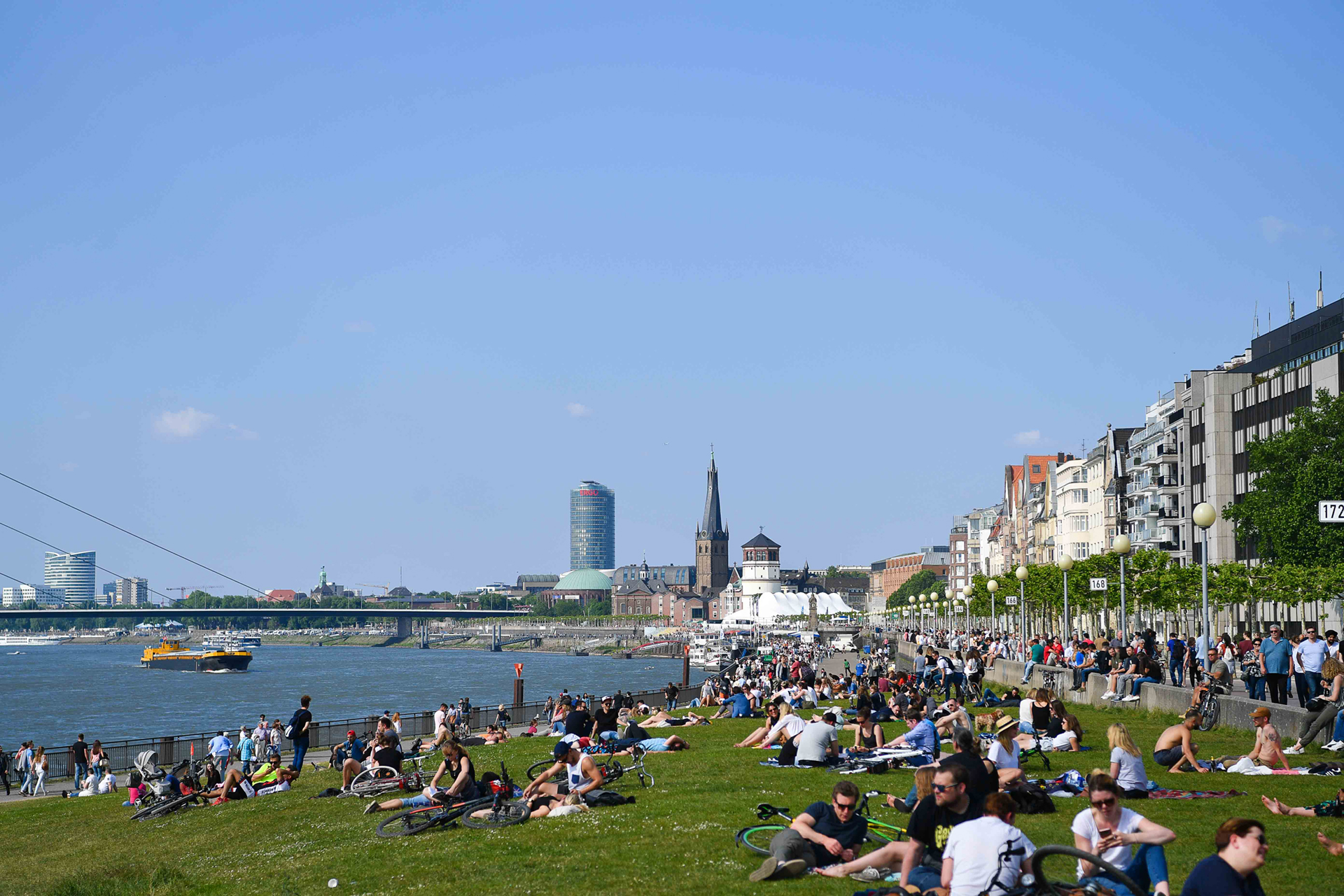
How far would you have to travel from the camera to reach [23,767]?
31.2 meters

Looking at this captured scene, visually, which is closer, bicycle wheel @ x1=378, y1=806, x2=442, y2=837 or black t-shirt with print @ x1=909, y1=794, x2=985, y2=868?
black t-shirt with print @ x1=909, y1=794, x2=985, y2=868

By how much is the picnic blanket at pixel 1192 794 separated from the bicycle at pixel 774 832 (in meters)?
3.25

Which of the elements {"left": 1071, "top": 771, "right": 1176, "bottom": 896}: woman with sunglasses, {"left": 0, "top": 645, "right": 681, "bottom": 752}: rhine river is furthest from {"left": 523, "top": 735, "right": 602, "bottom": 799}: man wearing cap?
{"left": 0, "top": 645, "right": 681, "bottom": 752}: rhine river

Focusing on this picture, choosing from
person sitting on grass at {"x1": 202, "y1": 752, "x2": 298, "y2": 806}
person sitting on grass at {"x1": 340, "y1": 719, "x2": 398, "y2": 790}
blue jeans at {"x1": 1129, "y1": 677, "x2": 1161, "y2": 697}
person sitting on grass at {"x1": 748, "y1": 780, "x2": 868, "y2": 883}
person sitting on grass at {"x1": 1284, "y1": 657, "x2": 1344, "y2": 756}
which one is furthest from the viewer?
blue jeans at {"x1": 1129, "y1": 677, "x2": 1161, "y2": 697}

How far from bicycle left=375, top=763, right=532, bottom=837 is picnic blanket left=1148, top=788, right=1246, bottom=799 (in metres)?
6.79

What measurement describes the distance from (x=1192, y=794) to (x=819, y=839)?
16.9 feet

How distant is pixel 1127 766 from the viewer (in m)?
13.2

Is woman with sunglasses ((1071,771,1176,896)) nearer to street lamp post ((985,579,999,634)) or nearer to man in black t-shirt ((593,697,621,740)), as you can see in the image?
man in black t-shirt ((593,697,621,740))

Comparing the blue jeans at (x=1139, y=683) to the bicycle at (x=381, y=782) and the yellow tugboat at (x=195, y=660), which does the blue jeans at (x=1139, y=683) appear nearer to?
the bicycle at (x=381, y=782)

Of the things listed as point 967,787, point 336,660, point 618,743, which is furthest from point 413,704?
point 336,660

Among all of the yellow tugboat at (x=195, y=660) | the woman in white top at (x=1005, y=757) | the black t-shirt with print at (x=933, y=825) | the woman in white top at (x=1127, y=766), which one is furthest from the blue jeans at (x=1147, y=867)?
the yellow tugboat at (x=195, y=660)

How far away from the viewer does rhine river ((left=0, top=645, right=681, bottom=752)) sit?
67500 millimetres

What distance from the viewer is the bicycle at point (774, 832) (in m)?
11.3

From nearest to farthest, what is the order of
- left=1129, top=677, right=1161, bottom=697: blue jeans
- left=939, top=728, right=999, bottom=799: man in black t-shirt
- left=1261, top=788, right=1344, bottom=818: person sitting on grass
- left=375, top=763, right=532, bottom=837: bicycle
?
left=939, top=728, right=999, bottom=799: man in black t-shirt
left=1261, top=788, right=1344, bottom=818: person sitting on grass
left=375, top=763, right=532, bottom=837: bicycle
left=1129, top=677, right=1161, bottom=697: blue jeans
